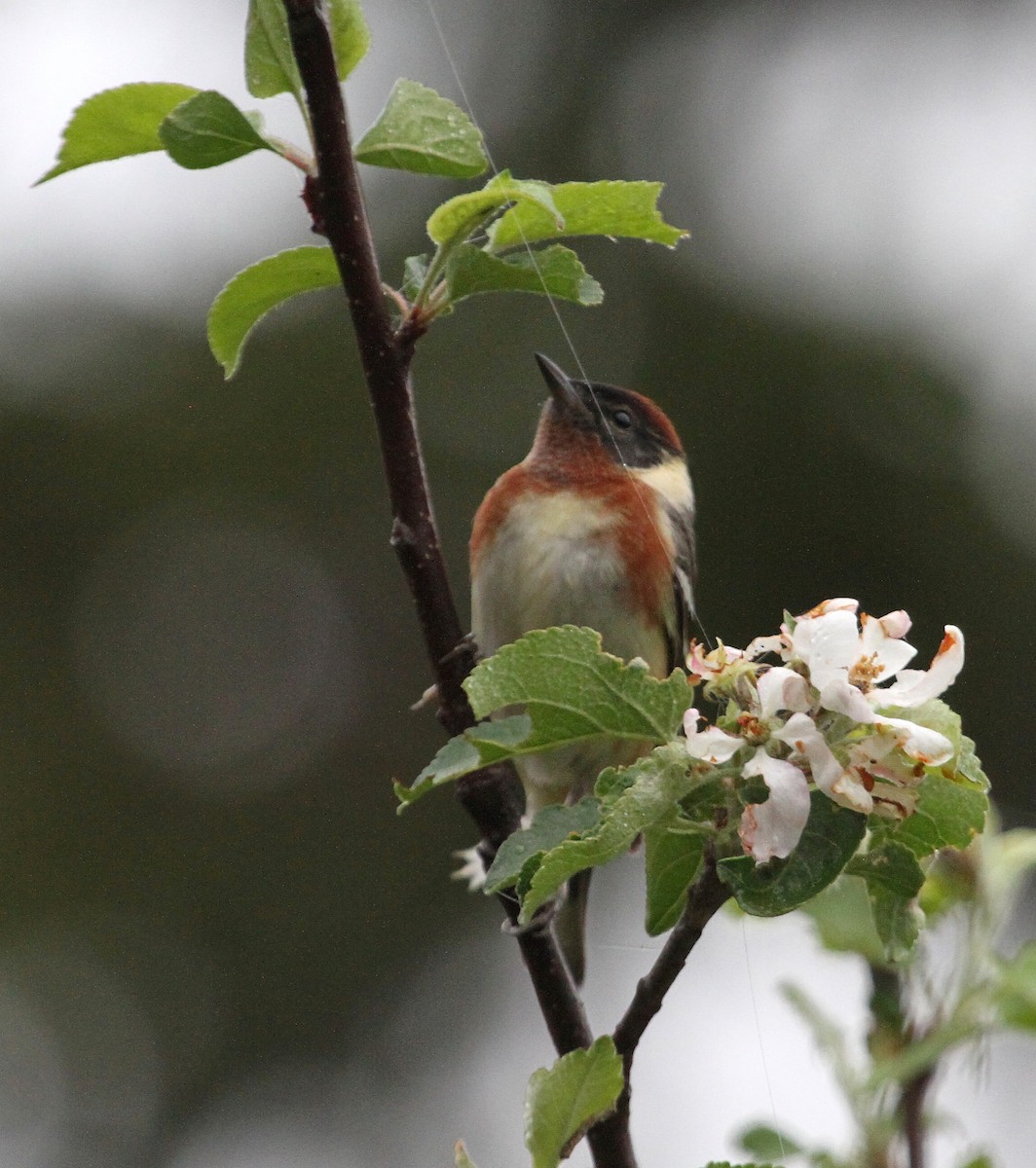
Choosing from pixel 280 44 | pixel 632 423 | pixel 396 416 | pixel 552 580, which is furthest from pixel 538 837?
pixel 632 423

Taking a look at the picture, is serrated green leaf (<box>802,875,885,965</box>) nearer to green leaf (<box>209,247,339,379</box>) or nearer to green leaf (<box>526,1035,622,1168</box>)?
green leaf (<box>526,1035,622,1168</box>)

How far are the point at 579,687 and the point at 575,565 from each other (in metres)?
1.33

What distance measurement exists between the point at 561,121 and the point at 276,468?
160 cm

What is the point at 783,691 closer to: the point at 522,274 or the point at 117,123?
the point at 522,274

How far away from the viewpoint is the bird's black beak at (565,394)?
7.66 ft

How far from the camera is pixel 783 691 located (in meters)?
0.83

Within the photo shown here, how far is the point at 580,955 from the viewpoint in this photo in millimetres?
2168

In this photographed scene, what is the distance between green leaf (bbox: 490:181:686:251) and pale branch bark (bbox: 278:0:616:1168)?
0.12m

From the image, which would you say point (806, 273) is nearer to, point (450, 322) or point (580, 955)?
point (450, 322)

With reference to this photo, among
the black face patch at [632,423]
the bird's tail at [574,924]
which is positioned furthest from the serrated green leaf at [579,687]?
the black face patch at [632,423]

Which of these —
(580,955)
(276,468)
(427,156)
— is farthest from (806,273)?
(427,156)

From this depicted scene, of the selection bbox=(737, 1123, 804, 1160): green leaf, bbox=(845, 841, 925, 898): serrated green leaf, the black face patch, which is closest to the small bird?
the black face patch

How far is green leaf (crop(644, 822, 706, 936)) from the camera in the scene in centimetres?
90

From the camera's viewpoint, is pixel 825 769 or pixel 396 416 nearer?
pixel 825 769
